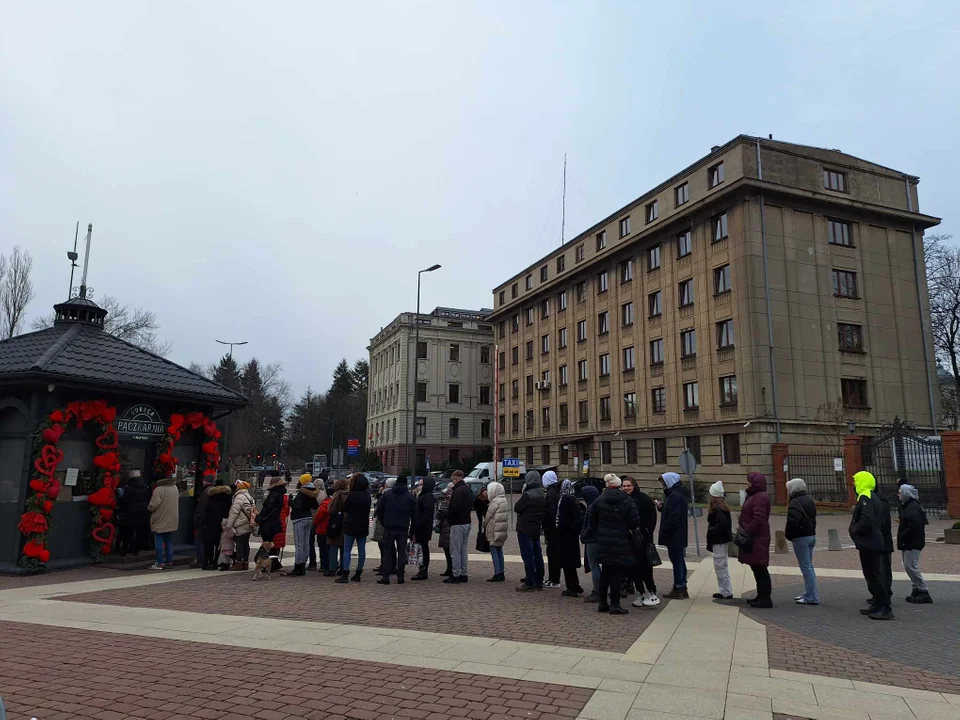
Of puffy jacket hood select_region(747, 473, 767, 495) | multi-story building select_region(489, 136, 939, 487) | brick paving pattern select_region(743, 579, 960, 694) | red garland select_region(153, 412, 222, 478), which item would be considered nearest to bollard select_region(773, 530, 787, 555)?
brick paving pattern select_region(743, 579, 960, 694)

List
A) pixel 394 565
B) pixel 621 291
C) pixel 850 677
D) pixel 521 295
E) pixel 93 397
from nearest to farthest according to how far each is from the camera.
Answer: pixel 850 677, pixel 394 565, pixel 93 397, pixel 621 291, pixel 521 295

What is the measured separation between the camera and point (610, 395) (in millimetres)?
45719

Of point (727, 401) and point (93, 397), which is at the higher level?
point (727, 401)

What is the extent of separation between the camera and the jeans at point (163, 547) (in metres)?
12.7

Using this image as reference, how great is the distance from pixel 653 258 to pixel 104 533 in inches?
1418

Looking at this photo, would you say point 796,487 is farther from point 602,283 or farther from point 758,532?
point 602,283

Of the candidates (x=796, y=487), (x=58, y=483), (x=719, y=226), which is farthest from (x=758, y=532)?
(x=719, y=226)

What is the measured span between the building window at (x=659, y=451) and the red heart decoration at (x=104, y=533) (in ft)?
106

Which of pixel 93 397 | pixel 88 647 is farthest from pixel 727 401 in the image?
pixel 88 647

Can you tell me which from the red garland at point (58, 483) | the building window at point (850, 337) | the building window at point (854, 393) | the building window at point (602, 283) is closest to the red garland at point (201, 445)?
the red garland at point (58, 483)

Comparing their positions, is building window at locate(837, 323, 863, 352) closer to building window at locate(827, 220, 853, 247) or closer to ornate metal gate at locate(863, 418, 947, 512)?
building window at locate(827, 220, 853, 247)

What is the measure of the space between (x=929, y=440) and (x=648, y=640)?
2519 centimetres

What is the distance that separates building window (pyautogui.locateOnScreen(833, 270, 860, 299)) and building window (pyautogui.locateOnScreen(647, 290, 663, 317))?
31.7 ft

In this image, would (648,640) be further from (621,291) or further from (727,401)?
(621,291)
